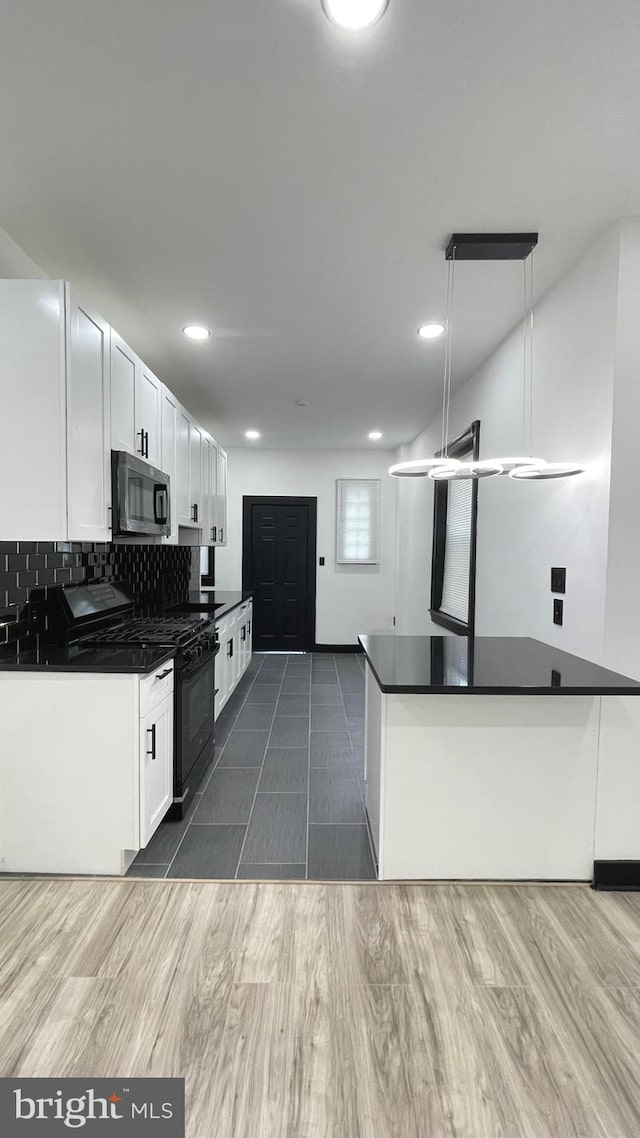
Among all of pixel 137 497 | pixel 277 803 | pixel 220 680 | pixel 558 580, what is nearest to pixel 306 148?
pixel 137 497

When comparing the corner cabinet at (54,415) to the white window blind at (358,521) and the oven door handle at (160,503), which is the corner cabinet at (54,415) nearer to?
the oven door handle at (160,503)

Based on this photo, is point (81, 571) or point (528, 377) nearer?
point (528, 377)

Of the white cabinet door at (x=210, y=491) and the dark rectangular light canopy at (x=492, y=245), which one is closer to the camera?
the dark rectangular light canopy at (x=492, y=245)

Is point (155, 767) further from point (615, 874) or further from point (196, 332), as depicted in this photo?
point (196, 332)

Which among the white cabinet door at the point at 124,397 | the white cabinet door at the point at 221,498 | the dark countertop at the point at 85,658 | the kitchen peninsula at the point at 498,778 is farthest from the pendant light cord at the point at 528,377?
the white cabinet door at the point at 221,498

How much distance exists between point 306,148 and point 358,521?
5313 mm

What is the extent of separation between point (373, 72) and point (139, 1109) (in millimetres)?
2747

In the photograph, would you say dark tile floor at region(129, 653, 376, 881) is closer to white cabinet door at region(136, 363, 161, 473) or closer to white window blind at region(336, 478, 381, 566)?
white cabinet door at region(136, 363, 161, 473)

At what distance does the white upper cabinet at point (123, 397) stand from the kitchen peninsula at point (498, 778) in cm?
173

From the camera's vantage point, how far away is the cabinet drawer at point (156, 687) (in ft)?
7.12

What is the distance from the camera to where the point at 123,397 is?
2631 millimetres

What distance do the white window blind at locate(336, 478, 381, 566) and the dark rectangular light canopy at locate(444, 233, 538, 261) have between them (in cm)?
467

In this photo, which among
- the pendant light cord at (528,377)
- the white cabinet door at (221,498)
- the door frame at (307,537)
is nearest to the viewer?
the pendant light cord at (528,377)

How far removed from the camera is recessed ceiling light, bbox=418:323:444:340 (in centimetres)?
302
